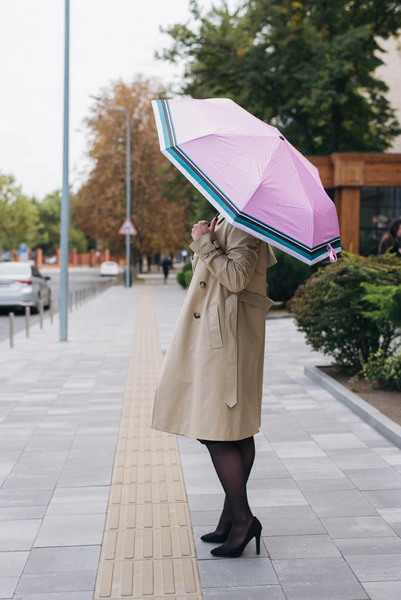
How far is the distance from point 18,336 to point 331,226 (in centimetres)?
1085

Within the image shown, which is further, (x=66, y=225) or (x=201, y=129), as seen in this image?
(x=66, y=225)

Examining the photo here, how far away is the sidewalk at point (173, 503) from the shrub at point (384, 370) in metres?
0.52

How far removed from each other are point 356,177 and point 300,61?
458 cm

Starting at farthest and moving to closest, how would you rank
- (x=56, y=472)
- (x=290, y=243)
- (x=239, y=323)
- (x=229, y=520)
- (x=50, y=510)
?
(x=56, y=472) < (x=50, y=510) < (x=229, y=520) < (x=239, y=323) < (x=290, y=243)

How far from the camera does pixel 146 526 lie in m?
3.82

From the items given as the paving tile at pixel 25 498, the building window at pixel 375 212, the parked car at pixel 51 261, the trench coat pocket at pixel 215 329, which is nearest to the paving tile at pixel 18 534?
the paving tile at pixel 25 498

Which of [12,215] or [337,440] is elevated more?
[12,215]

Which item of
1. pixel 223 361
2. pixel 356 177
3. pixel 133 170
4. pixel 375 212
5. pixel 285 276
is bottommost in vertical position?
pixel 285 276

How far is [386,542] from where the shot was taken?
3639 millimetres

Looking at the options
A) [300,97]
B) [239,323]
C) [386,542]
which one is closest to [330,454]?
[386,542]

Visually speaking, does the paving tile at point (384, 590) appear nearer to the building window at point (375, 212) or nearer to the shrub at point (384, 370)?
the shrub at point (384, 370)

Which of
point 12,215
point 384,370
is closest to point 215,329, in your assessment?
point 384,370

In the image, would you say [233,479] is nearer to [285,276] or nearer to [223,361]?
[223,361]

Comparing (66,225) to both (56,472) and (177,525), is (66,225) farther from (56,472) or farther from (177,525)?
(177,525)
